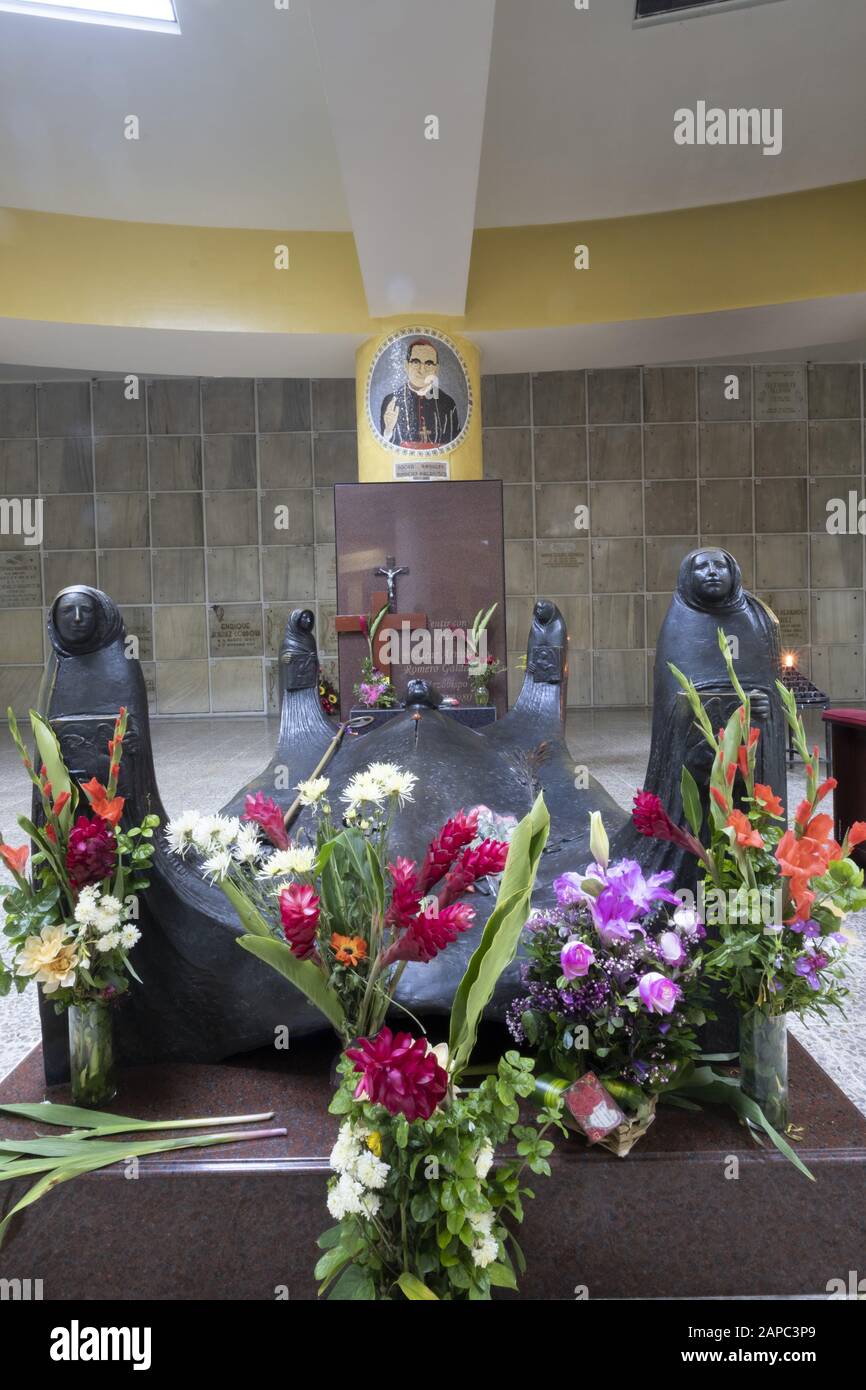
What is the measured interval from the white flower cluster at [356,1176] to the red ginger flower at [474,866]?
0.98ft

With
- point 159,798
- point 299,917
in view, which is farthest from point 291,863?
point 159,798

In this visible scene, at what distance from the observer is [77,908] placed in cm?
144

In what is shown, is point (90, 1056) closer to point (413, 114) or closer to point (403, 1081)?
point (403, 1081)

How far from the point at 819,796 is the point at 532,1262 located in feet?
2.63

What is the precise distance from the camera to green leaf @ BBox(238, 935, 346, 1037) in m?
1.18

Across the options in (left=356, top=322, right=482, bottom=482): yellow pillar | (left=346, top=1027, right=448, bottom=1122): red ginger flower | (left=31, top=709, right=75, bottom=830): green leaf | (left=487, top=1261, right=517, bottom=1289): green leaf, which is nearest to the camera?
(left=346, top=1027, right=448, bottom=1122): red ginger flower

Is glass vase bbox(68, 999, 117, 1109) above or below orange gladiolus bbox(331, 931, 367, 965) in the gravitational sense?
below

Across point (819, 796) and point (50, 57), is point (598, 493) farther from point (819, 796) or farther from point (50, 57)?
point (819, 796)

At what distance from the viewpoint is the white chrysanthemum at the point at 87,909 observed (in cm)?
144

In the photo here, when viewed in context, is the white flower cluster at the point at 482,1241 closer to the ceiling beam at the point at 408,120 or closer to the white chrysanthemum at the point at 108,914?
the white chrysanthemum at the point at 108,914


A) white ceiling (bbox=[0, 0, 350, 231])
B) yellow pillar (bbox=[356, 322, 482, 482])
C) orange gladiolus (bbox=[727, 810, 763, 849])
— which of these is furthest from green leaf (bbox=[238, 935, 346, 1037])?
yellow pillar (bbox=[356, 322, 482, 482])

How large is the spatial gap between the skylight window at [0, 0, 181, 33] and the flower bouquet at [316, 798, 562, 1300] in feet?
18.6

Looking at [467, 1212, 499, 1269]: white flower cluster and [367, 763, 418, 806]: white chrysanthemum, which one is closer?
[467, 1212, 499, 1269]: white flower cluster

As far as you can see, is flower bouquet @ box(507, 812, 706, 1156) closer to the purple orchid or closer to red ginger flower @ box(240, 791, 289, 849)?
the purple orchid
